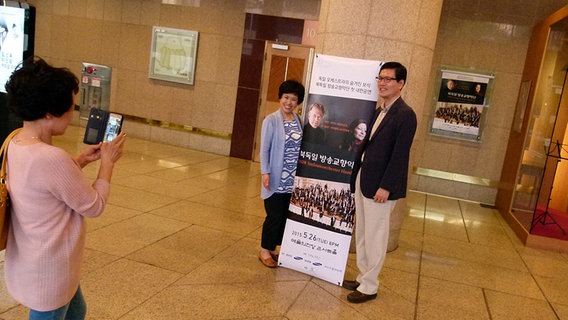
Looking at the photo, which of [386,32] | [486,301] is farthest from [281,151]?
[486,301]

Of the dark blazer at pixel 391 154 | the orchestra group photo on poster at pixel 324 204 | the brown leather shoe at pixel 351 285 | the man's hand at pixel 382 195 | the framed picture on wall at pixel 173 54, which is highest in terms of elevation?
the framed picture on wall at pixel 173 54

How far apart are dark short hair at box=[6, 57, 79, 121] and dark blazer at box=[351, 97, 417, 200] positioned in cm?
226

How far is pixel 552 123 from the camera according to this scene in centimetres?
597

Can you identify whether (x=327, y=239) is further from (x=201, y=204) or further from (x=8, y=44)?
(x=8, y=44)

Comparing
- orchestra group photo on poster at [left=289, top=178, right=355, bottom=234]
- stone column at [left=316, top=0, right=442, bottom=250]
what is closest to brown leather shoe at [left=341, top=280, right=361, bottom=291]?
orchestra group photo on poster at [left=289, top=178, right=355, bottom=234]

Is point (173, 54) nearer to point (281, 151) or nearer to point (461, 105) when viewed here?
point (461, 105)

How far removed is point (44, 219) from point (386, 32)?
3.53 m

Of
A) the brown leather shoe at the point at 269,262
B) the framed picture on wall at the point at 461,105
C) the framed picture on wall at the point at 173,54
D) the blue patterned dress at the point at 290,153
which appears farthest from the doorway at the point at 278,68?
the brown leather shoe at the point at 269,262

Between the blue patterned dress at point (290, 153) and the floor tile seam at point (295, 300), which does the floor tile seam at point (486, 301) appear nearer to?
the floor tile seam at point (295, 300)

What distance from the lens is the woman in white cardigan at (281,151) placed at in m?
3.77

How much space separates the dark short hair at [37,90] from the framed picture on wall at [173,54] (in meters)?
7.88

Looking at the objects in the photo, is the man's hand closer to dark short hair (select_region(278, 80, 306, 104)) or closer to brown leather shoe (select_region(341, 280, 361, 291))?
brown leather shoe (select_region(341, 280, 361, 291))

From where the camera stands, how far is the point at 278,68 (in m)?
8.91

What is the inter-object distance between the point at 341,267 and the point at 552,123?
4.06 meters
